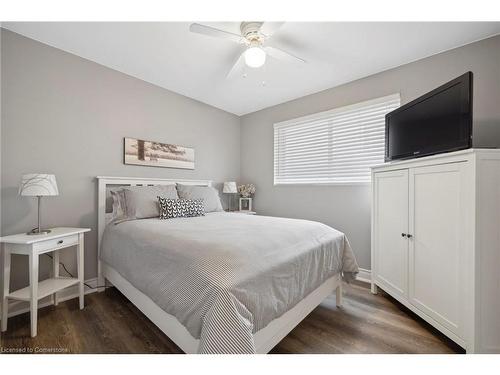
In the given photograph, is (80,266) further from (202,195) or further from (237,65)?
(237,65)

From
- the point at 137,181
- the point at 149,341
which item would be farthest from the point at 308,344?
the point at 137,181

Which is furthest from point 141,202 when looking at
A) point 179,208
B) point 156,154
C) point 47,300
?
point 47,300

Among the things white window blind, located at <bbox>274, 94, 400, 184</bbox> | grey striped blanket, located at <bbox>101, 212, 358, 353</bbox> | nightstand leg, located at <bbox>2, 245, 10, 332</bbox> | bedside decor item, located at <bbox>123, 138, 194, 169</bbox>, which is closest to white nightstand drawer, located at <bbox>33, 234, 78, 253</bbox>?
nightstand leg, located at <bbox>2, 245, 10, 332</bbox>

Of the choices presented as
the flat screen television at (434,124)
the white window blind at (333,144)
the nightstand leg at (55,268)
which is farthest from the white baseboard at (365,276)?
the nightstand leg at (55,268)

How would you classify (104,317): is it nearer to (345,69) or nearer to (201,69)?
(201,69)

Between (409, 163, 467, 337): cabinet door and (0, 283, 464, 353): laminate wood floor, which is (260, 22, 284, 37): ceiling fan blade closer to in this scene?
(409, 163, 467, 337): cabinet door

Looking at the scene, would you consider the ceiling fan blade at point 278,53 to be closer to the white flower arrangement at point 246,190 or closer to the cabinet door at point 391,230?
the cabinet door at point 391,230

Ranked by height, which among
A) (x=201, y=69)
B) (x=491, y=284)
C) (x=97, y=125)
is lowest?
(x=491, y=284)

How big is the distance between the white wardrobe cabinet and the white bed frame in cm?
61

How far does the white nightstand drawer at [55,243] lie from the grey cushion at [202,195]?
111cm

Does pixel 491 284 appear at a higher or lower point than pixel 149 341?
higher

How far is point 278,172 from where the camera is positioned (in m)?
3.59

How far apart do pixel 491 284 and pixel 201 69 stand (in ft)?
10.0

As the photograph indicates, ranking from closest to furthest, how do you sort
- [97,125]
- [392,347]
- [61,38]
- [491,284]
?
[491,284] → [392,347] → [61,38] → [97,125]
